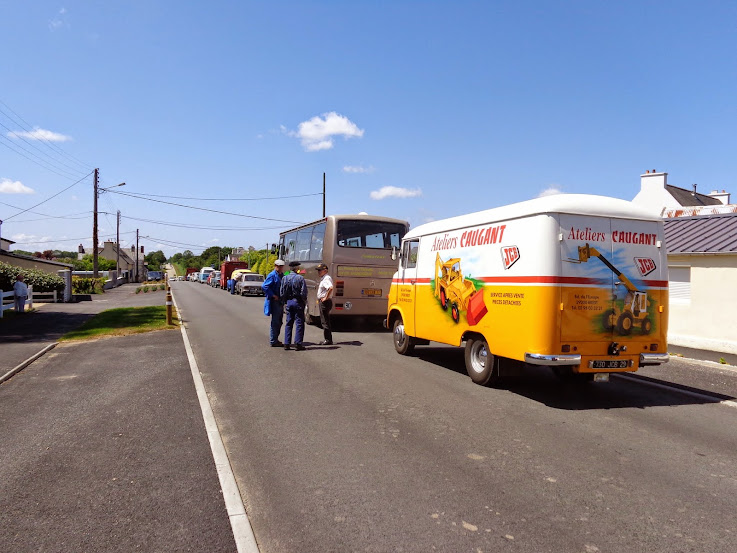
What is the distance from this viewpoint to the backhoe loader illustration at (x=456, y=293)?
8258mm

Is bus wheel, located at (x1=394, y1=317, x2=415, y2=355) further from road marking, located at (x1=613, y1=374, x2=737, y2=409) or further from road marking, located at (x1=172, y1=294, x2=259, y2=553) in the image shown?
road marking, located at (x1=172, y1=294, x2=259, y2=553)

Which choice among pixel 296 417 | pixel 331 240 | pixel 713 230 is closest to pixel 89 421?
pixel 296 417

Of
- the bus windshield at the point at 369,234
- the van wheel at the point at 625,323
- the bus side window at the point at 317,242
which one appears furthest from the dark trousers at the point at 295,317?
the van wheel at the point at 625,323

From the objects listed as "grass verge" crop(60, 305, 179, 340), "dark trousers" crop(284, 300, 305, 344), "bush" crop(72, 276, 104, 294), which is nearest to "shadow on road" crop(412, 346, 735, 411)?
"dark trousers" crop(284, 300, 305, 344)

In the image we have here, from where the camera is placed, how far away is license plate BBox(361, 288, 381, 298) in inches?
614

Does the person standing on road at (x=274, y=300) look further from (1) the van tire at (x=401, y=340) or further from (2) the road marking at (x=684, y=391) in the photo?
(2) the road marking at (x=684, y=391)

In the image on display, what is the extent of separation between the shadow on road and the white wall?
5.24 meters

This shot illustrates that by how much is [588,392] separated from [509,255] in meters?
2.41

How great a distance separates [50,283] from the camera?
95.5ft

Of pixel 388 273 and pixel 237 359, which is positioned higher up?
pixel 388 273

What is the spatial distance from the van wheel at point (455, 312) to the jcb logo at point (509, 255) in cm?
148

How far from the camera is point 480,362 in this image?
8.34 meters

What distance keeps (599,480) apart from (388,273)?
1154 centimetres

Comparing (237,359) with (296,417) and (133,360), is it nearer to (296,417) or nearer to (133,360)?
(133,360)
